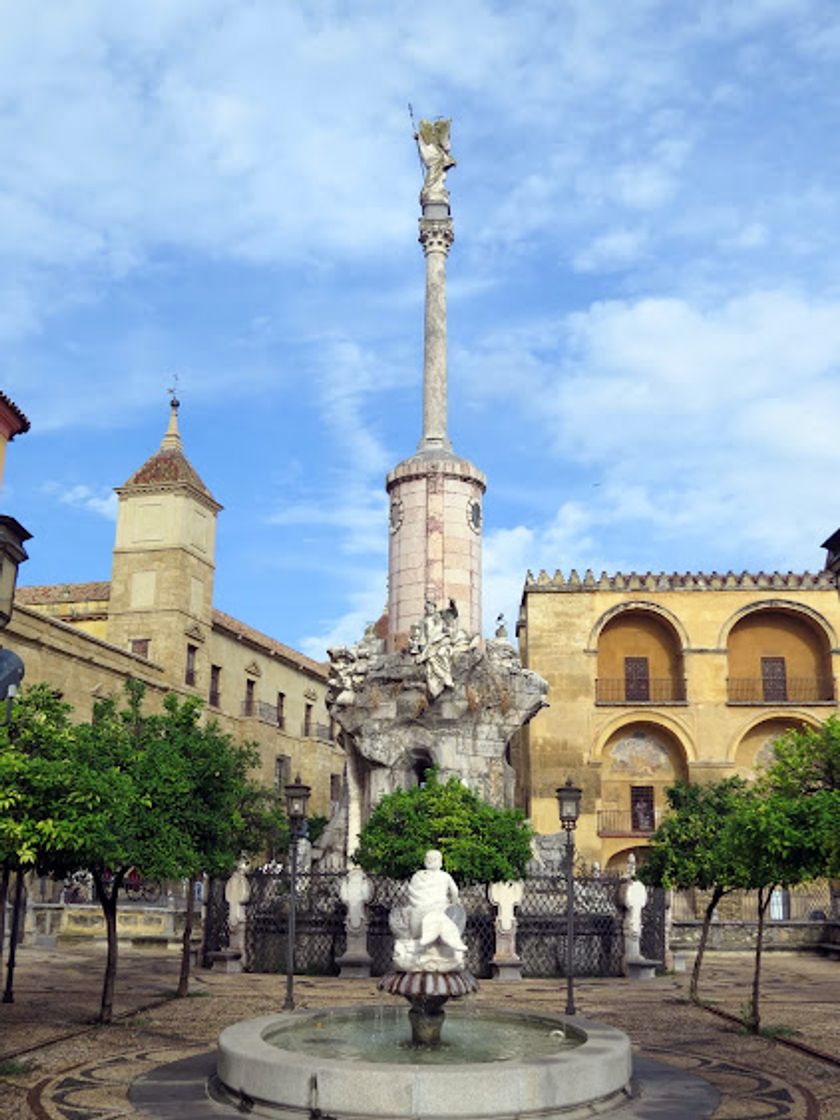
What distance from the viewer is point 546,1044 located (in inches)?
389

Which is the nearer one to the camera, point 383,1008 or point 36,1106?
point 36,1106

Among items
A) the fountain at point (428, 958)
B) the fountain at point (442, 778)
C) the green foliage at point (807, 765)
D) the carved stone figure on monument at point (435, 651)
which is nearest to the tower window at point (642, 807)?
the fountain at point (442, 778)

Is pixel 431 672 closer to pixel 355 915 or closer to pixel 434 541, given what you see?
pixel 434 541

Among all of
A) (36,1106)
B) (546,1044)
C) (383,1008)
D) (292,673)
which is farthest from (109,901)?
(292,673)

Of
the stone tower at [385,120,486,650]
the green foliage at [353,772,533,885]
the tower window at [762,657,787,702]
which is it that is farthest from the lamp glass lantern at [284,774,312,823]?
the tower window at [762,657,787,702]

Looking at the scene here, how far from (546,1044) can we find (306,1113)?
2886 millimetres

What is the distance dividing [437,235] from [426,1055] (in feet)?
72.6

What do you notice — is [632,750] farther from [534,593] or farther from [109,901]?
[109,901]

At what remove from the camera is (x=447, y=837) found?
17672 millimetres

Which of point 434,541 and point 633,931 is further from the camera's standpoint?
point 434,541

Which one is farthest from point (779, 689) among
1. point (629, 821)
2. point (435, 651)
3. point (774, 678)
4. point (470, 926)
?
point (470, 926)

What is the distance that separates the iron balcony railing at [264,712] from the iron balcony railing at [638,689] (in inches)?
608

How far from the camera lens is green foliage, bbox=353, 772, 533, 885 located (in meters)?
17.7

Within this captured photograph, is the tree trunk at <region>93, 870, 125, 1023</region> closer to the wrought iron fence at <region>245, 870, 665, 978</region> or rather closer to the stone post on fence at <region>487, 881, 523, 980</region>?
the wrought iron fence at <region>245, 870, 665, 978</region>
